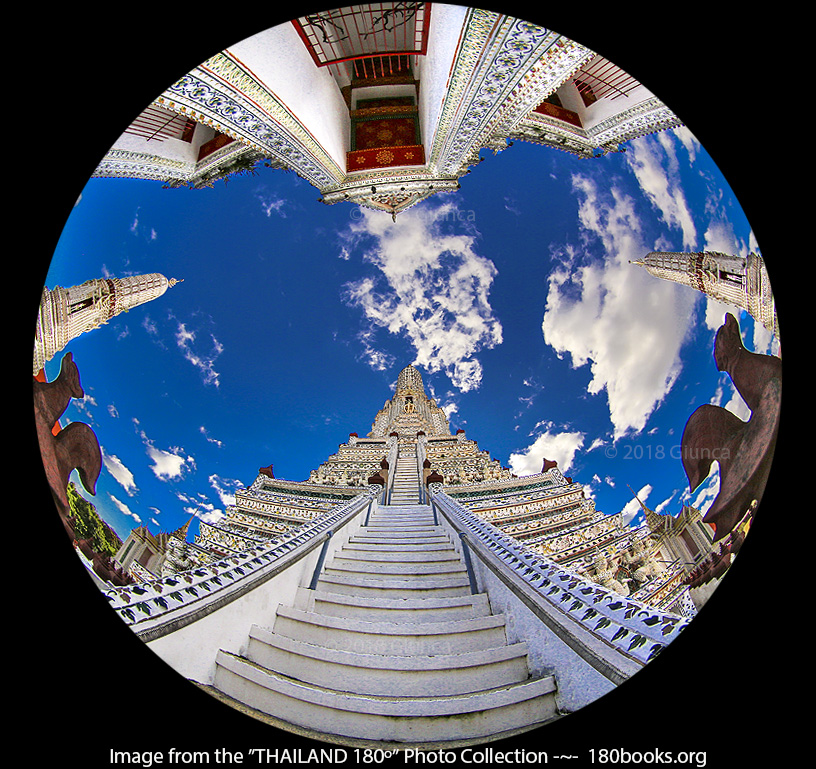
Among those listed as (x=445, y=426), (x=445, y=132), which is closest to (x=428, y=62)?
(x=445, y=132)

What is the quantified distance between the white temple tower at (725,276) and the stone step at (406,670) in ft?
16.1

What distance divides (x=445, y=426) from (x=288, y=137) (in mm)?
24888

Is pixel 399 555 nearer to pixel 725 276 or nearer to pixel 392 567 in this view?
pixel 392 567

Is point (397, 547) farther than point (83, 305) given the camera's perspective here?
Yes

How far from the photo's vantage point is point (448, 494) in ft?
29.4

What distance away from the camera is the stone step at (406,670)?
8.84ft

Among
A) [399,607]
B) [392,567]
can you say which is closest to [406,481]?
[392,567]

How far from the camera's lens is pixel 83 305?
15.0ft

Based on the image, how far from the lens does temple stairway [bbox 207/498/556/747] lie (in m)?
2.48

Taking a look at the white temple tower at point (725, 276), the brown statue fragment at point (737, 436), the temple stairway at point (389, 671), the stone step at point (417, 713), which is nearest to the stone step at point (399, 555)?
the temple stairway at point (389, 671)

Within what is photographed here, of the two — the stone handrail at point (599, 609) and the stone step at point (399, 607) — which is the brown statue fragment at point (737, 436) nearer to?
the stone handrail at point (599, 609)

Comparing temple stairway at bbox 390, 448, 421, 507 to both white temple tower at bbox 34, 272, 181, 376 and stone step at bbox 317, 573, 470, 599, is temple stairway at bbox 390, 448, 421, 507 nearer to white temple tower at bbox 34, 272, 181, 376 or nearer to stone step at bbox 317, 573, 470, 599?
stone step at bbox 317, 573, 470, 599

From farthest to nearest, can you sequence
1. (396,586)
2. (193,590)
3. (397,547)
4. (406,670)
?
(397,547), (396,586), (193,590), (406,670)

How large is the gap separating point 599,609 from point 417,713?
5.76ft
